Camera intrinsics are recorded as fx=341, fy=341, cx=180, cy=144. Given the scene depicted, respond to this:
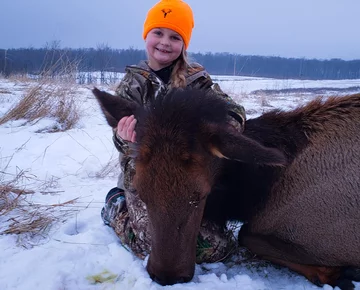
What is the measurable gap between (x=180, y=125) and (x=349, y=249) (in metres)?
1.99

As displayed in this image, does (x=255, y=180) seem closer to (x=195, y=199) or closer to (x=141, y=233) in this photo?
(x=195, y=199)

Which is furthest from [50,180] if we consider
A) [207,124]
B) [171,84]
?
[207,124]

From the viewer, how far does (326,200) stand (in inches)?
125

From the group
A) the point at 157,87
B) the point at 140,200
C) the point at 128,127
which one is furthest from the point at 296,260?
the point at 157,87

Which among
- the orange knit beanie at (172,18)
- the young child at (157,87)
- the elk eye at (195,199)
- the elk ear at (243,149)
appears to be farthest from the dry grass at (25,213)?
the orange knit beanie at (172,18)

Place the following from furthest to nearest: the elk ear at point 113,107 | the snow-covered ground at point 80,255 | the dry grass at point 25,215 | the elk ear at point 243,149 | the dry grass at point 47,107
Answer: the dry grass at point 47,107
the dry grass at point 25,215
the elk ear at point 113,107
the snow-covered ground at point 80,255
the elk ear at point 243,149

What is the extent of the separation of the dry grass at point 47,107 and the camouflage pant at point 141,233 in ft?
16.3

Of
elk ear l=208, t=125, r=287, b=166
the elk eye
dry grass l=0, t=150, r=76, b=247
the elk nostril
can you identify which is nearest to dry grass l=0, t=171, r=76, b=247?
dry grass l=0, t=150, r=76, b=247

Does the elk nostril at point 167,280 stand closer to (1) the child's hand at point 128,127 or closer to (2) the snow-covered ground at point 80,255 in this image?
(2) the snow-covered ground at point 80,255

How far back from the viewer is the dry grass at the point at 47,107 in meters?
8.41

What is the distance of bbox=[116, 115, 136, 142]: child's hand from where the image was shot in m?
2.96

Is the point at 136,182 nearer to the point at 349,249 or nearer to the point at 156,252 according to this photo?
the point at 156,252

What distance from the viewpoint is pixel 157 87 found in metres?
4.01

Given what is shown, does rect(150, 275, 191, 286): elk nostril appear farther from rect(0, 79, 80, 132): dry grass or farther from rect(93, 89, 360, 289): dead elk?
rect(0, 79, 80, 132): dry grass
